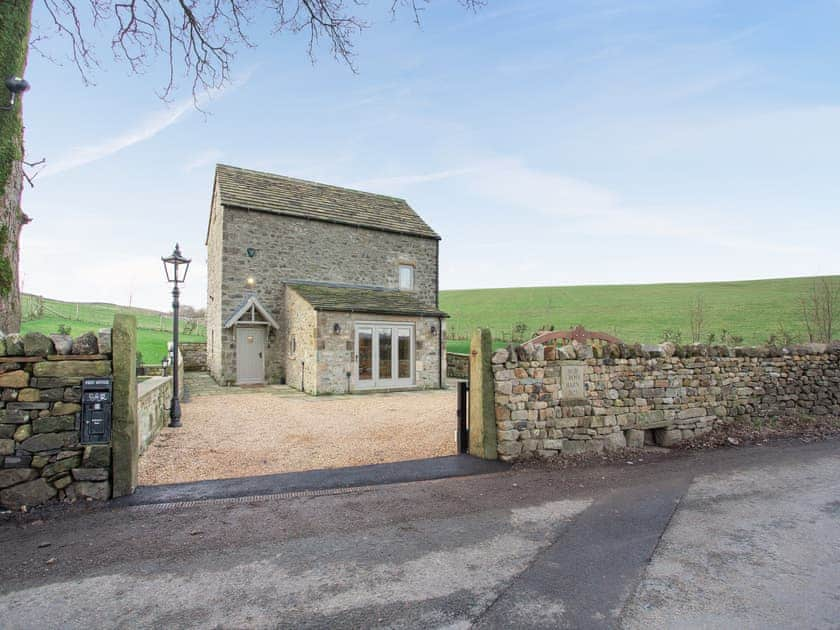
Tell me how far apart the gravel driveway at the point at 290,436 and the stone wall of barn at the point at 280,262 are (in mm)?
4266

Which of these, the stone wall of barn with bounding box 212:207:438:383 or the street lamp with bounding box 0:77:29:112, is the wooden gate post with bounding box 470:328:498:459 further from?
the stone wall of barn with bounding box 212:207:438:383

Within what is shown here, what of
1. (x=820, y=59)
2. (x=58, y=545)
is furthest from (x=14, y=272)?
(x=820, y=59)

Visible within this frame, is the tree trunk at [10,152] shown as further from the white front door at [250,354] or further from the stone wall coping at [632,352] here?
the white front door at [250,354]

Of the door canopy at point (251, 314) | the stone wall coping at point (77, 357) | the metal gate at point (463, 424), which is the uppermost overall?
the door canopy at point (251, 314)

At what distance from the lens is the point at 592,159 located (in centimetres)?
1680

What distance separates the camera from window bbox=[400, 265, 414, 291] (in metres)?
19.8

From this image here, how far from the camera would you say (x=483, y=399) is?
21.4 feet

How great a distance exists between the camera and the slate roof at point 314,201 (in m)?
17.3

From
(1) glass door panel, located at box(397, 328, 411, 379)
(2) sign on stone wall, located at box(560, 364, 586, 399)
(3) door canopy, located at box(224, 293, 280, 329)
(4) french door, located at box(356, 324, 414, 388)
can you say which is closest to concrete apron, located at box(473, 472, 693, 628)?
→ (2) sign on stone wall, located at box(560, 364, 586, 399)

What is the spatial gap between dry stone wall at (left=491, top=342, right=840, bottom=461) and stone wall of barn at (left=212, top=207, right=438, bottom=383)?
498 inches

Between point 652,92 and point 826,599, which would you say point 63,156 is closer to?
point 826,599

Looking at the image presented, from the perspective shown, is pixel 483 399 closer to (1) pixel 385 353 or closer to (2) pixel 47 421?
(2) pixel 47 421

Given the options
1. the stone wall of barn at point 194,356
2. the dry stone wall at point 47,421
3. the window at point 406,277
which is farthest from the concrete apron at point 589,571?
the stone wall of barn at point 194,356

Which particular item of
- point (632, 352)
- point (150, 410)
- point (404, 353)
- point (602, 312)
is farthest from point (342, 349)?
point (602, 312)
